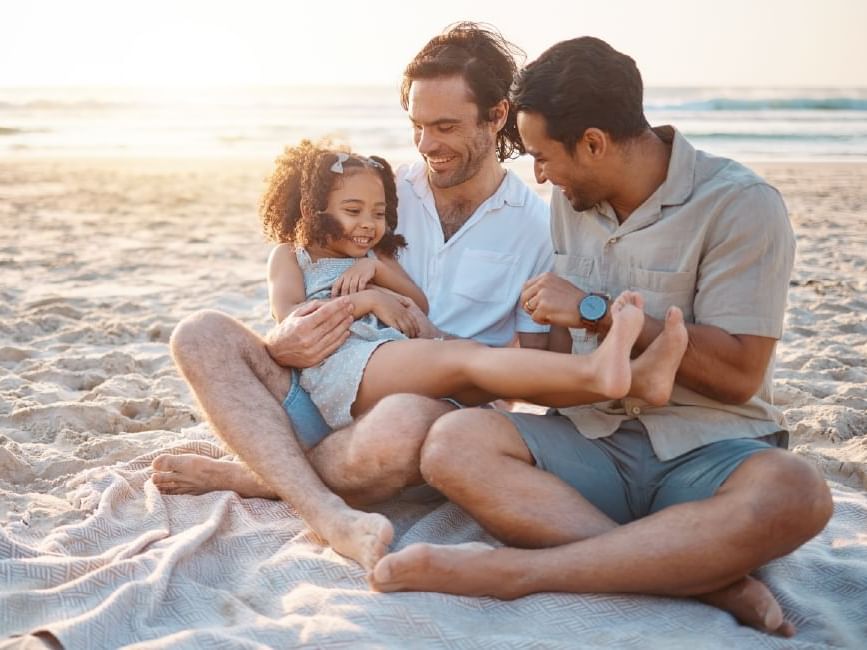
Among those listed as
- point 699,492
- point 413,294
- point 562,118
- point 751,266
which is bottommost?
point 699,492

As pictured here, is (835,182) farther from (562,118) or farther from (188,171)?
(562,118)

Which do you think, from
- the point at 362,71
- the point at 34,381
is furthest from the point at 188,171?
the point at 362,71

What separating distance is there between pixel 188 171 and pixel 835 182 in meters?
9.50

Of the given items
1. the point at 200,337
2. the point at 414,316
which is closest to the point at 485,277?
the point at 414,316

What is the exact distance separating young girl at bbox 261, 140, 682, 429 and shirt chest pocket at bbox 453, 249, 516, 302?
0.18 meters

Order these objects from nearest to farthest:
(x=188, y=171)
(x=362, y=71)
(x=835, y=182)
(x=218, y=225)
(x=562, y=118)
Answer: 1. (x=562, y=118)
2. (x=218, y=225)
3. (x=835, y=182)
4. (x=188, y=171)
5. (x=362, y=71)

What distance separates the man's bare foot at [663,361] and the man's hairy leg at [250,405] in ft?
3.15

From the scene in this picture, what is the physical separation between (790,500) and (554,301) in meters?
0.86

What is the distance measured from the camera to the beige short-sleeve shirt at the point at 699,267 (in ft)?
9.33

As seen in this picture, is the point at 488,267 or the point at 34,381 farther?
the point at 34,381

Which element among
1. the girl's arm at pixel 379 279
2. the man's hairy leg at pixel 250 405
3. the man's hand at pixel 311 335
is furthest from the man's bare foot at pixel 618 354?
the girl's arm at pixel 379 279

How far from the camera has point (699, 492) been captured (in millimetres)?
2746

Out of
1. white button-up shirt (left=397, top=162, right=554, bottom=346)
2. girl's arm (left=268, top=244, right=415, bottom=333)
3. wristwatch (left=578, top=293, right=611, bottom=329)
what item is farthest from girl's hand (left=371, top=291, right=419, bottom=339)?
wristwatch (left=578, top=293, right=611, bottom=329)

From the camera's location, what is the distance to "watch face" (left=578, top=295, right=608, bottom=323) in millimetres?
2918
